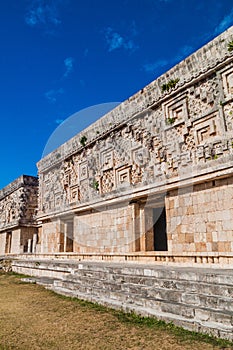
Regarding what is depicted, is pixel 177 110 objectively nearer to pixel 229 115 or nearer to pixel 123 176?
pixel 229 115

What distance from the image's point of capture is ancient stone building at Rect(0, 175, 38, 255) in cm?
1880

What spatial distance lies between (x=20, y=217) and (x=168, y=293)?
16.6m

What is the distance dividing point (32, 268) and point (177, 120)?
6.98 m

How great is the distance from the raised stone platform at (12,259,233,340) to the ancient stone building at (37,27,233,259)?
5.48ft

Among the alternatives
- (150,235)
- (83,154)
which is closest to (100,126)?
(83,154)

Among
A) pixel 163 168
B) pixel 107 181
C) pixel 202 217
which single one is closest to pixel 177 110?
pixel 163 168

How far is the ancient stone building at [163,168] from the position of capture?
20.7ft

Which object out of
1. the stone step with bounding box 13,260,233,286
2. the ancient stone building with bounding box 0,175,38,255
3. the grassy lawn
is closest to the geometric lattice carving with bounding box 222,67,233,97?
the stone step with bounding box 13,260,233,286

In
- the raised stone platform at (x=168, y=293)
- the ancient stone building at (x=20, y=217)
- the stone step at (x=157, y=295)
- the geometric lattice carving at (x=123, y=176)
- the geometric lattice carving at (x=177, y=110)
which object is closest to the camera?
the raised stone platform at (x=168, y=293)

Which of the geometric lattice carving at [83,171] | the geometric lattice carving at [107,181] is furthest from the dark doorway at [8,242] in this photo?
the geometric lattice carving at [107,181]

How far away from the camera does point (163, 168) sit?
7.59 m

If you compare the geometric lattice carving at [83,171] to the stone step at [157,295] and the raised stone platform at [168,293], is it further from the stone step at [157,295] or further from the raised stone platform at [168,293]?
the stone step at [157,295]

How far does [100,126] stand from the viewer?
10.5m

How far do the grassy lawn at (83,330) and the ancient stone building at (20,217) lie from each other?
1358 cm
